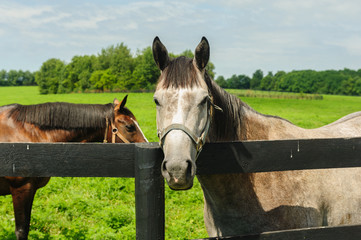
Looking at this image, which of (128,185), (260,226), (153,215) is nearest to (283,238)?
(260,226)

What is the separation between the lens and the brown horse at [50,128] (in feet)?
13.6

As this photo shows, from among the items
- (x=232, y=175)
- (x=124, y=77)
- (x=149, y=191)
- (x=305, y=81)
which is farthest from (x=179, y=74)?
(x=305, y=81)

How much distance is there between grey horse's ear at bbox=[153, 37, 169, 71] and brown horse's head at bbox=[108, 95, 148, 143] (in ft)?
9.70

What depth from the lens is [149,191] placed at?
69.0 inches

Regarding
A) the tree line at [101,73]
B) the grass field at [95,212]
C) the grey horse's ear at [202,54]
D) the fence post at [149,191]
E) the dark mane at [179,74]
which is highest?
the tree line at [101,73]

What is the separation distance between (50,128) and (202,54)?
3488mm

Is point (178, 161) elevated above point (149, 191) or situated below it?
above

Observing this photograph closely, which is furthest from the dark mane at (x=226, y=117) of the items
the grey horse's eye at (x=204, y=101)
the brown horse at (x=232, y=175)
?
the grey horse's eye at (x=204, y=101)

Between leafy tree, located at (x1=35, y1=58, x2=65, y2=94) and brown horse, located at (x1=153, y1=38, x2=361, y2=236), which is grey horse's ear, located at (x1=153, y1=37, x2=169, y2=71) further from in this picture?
leafy tree, located at (x1=35, y1=58, x2=65, y2=94)

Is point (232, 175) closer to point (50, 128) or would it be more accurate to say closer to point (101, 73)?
point (50, 128)

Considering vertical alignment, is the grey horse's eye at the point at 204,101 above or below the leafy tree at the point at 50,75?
below

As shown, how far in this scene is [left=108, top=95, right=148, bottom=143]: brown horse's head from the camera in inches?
196

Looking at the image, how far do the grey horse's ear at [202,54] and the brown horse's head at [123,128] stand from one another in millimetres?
3091

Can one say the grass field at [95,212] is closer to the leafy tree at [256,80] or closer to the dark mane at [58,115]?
the dark mane at [58,115]
